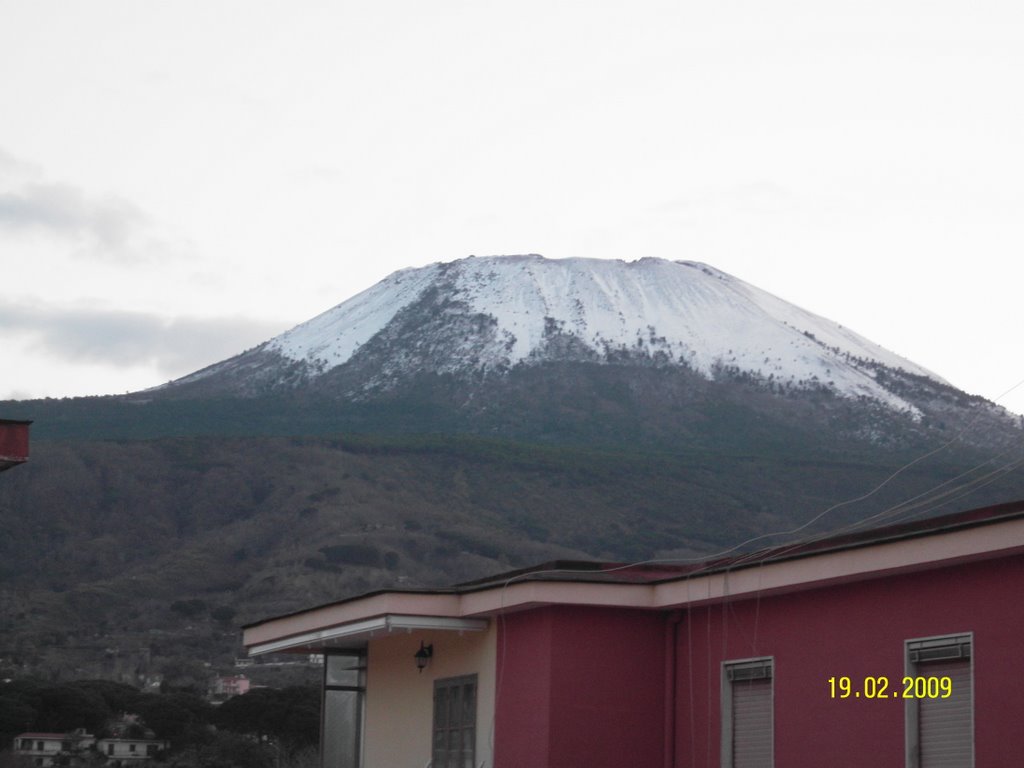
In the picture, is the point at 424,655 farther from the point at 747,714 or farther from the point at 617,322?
the point at 617,322

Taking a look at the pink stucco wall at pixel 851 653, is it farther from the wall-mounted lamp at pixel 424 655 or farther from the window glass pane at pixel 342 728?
the window glass pane at pixel 342 728

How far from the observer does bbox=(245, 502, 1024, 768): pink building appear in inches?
382

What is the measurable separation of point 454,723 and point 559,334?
134912mm

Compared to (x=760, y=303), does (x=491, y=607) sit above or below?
below

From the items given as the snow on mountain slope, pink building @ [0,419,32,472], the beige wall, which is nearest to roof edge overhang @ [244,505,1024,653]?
the beige wall

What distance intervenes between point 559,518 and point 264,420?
34856mm

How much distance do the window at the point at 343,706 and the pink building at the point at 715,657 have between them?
0.45ft

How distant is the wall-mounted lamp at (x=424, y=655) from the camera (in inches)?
544

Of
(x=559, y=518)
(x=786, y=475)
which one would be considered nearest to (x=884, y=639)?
(x=559, y=518)

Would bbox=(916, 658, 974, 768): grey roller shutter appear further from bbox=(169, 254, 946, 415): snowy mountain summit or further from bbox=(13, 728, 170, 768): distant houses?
bbox=(169, 254, 946, 415): snowy mountain summit

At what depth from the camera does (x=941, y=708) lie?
32.7ft

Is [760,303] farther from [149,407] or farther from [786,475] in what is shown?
[149,407]

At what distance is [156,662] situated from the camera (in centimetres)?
6231

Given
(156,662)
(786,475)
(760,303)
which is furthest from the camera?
Result: (760,303)
